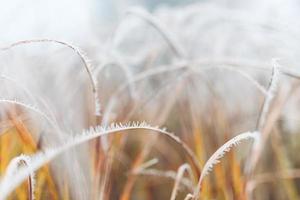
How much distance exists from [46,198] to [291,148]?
2.38 feet

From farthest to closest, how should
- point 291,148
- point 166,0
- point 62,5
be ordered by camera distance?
point 166,0 < point 62,5 < point 291,148

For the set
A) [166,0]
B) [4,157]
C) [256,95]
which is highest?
[166,0]

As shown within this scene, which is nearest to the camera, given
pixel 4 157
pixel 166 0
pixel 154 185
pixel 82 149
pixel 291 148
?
pixel 4 157

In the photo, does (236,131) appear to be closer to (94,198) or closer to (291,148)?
(291,148)

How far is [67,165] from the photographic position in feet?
2.47

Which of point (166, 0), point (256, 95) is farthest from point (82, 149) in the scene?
point (166, 0)

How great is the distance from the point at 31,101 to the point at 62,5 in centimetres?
92

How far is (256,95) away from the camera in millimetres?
1491

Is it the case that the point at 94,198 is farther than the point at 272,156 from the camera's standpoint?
No

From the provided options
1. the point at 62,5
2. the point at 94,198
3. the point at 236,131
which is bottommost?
the point at 94,198

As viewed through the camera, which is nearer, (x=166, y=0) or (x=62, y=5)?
(x=62, y=5)

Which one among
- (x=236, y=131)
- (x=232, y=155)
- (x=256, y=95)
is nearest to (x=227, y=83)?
(x=256, y=95)

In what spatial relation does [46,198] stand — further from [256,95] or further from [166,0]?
[166,0]

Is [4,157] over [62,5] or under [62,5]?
under
